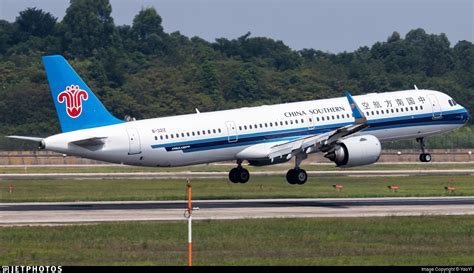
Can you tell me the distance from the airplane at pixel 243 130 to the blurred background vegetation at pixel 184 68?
3724cm

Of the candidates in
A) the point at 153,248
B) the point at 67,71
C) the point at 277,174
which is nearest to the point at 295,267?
the point at 153,248

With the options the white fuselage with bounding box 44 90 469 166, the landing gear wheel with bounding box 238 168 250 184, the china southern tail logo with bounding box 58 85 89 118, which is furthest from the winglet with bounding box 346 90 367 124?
the china southern tail logo with bounding box 58 85 89 118

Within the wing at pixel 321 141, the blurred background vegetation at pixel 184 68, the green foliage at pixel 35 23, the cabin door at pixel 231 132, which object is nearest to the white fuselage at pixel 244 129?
the cabin door at pixel 231 132

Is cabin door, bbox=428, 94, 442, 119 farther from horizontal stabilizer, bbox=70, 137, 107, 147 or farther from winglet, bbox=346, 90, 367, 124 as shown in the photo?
horizontal stabilizer, bbox=70, 137, 107, 147

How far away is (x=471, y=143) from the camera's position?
107 metres

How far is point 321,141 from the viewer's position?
211ft

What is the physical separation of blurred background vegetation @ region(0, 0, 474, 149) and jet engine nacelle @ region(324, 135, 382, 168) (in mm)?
43188

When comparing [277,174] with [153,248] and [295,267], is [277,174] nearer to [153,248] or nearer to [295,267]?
[153,248]

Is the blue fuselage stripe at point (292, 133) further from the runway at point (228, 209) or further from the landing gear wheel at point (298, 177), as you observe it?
the runway at point (228, 209)

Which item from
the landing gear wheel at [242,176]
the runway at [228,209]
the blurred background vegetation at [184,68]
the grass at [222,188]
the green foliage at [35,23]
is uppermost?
the green foliage at [35,23]

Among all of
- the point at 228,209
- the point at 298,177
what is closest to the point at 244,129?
the point at 298,177

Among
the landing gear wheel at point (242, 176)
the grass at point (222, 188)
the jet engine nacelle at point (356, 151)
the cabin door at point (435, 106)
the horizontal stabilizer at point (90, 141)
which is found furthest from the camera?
the cabin door at point (435, 106)

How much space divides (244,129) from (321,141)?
447cm

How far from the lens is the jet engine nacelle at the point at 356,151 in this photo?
206ft
